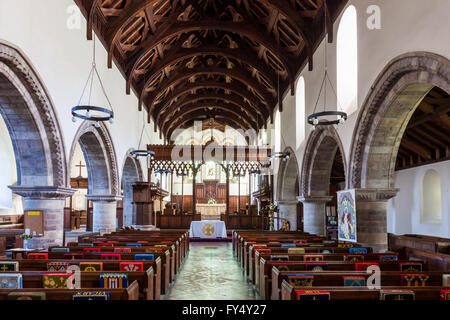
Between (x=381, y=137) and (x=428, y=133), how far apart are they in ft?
14.4

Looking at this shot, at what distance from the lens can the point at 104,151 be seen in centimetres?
1146

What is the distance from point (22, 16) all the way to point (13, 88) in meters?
1.21

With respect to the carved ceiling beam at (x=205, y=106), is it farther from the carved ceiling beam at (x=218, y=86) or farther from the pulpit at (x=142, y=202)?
the pulpit at (x=142, y=202)

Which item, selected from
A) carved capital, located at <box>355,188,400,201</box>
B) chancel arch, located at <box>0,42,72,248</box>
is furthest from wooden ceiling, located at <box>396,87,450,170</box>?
chancel arch, located at <box>0,42,72,248</box>

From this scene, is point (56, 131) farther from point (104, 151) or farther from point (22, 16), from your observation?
point (104, 151)

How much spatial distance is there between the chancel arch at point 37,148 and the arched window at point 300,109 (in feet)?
25.2

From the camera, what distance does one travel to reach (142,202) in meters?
15.7

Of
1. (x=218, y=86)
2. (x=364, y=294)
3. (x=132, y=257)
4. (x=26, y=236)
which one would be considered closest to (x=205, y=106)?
(x=218, y=86)

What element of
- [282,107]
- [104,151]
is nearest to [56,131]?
[104,151]

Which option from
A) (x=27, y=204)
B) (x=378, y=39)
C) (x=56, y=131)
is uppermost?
(x=378, y=39)

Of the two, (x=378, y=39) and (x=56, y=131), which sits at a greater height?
(x=378, y=39)

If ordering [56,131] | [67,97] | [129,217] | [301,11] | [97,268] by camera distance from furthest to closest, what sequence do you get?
[129,217]
[301,11]
[67,97]
[56,131]
[97,268]

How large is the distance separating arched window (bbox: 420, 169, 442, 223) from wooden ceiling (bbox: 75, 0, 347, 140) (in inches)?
209

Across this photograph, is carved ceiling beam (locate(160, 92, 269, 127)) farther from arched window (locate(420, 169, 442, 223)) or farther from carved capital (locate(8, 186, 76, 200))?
carved capital (locate(8, 186, 76, 200))
